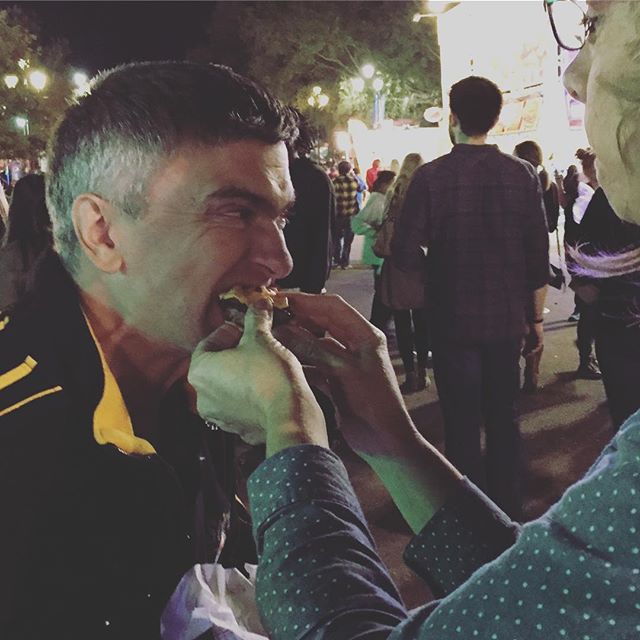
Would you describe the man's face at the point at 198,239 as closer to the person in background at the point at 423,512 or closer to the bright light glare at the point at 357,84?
the person in background at the point at 423,512

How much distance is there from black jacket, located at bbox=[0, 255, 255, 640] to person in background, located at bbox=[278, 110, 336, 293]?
167 inches

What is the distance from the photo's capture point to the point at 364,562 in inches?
48.8

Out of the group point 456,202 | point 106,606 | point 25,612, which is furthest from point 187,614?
point 456,202

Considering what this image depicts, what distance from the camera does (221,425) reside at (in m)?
1.65

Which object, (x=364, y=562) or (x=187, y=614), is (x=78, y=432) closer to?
(x=187, y=614)

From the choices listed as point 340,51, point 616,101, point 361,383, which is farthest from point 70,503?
point 340,51

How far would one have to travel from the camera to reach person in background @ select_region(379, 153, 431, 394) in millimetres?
5984

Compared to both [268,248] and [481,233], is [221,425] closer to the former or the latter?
[268,248]

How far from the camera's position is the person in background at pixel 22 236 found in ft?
13.7

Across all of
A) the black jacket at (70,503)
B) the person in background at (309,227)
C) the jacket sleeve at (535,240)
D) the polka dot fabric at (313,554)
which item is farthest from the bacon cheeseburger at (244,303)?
the person in background at (309,227)

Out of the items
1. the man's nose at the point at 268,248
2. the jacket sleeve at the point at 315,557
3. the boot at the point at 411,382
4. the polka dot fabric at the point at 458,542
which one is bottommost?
the boot at the point at 411,382

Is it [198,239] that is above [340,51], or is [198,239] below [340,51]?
below

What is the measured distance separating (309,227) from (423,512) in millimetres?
4462

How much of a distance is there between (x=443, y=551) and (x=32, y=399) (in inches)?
39.2
